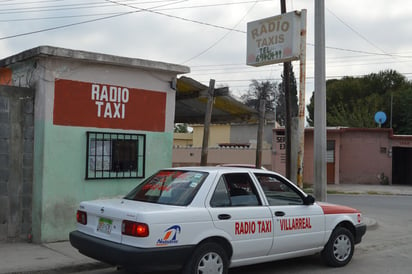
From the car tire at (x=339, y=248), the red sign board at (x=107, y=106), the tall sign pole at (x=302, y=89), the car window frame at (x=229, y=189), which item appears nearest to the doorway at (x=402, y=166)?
the tall sign pole at (x=302, y=89)

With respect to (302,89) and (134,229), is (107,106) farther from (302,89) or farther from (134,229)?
(302,89)

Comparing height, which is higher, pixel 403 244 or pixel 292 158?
pixel 292 158

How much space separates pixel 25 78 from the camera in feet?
29.1

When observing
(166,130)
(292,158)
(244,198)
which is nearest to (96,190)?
(166,130)

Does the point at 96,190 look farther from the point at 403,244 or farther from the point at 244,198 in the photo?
the point at 403,244

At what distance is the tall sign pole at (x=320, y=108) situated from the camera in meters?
11.1

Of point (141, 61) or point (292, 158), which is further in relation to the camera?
point (292, 158)

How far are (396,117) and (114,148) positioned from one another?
4108 centimetres

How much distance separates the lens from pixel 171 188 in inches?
245

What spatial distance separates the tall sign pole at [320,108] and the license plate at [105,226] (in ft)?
20.8

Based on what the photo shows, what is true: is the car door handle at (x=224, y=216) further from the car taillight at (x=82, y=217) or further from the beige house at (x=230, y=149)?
the beige house at (x=230, y=149)

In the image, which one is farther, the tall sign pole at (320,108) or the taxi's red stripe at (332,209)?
the tall sign pole at (320,108)

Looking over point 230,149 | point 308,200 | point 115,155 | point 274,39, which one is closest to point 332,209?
point 308,200

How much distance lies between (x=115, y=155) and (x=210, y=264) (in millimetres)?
3980
